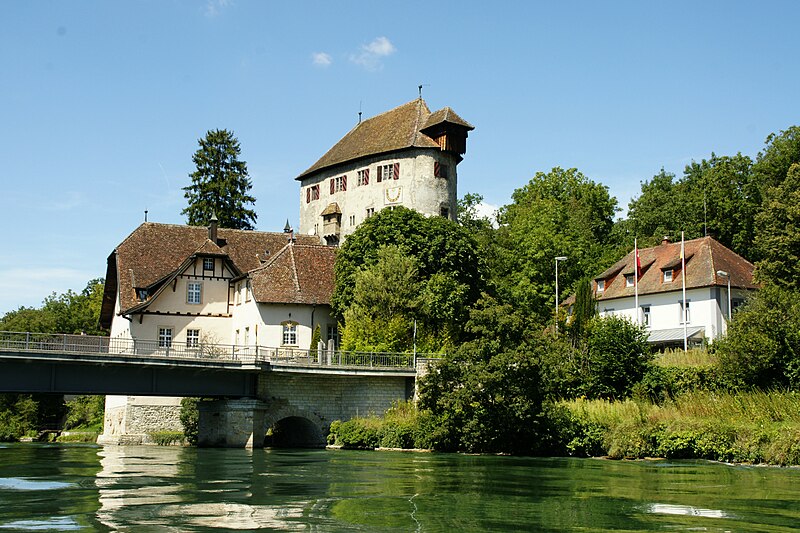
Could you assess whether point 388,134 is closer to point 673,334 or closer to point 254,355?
point 673,334

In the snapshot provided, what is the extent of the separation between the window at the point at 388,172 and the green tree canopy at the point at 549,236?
34.3ft

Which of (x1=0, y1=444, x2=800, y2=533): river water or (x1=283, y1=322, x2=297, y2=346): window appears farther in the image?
(x1=283, y1=322, x2=297, y2=346): window

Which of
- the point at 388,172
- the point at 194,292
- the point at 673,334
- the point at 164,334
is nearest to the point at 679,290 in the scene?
the point at 673,334

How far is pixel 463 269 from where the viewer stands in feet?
177

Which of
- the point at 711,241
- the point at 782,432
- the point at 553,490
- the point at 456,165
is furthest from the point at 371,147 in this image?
the point at 553,490

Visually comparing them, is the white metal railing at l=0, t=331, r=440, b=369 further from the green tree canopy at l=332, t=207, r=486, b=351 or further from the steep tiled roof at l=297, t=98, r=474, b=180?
the steep tiled roof at l=297, t=98, r=474, b=180

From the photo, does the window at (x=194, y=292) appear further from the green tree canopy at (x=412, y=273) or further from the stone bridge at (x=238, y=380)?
the stone bridge at (x=238, y=380)

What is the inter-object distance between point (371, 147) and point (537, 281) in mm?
14523

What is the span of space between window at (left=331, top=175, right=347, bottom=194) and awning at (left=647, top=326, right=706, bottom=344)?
23189 mm

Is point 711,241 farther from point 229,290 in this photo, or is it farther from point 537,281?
point 229,290

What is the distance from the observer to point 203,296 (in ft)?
191

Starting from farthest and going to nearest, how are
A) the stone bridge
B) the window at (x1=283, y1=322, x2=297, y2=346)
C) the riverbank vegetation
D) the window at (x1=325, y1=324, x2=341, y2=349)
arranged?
the window at (x1=325, y1=324, x2=341, y2=349) < the window at (x1=283, y1=322, x2=297, y2=346) < the stone bridge < the riverbank vegetation

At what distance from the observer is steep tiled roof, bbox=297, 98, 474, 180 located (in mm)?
64125

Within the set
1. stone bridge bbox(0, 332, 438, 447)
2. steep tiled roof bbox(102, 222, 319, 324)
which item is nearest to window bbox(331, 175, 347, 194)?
steep tiled roof bbox(102, 222, 319, 324)
